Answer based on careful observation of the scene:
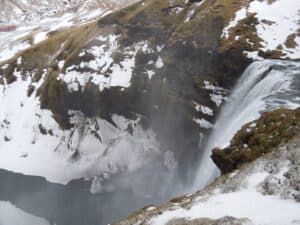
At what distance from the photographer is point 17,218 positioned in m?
81.7

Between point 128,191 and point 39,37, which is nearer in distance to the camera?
point 128,191

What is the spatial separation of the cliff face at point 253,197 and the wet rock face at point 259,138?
0.19 meters

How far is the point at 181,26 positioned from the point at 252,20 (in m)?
14.7

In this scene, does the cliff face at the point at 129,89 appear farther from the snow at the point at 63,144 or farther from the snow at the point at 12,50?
the snow at the point at 12,50

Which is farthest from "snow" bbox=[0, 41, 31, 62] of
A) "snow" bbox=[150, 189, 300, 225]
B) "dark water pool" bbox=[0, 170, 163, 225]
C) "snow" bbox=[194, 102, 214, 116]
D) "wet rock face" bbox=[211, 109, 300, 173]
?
"snow" bbox=[150, 189, 300, 225]

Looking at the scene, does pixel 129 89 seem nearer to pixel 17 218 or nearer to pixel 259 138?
pixel 17 218

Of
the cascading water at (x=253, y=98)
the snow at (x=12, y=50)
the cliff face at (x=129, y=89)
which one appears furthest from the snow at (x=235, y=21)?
the snow at (x=12, y=50)

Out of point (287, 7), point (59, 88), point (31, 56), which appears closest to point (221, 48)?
point (287, 7)

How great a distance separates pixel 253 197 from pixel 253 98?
28543 mm

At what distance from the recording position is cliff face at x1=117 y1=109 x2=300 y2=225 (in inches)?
1015

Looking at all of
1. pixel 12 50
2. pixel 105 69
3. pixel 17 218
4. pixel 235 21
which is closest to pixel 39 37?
pixel 12 50

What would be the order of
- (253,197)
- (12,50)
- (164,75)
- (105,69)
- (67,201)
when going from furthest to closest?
1. (12,50)
2. (105,69)
3. (67,201)
4. (164,75)
5. (253,197)

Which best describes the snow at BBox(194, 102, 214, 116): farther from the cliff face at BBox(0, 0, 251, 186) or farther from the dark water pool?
the dark water pool

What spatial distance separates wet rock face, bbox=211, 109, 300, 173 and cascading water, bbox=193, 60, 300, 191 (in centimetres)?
213
